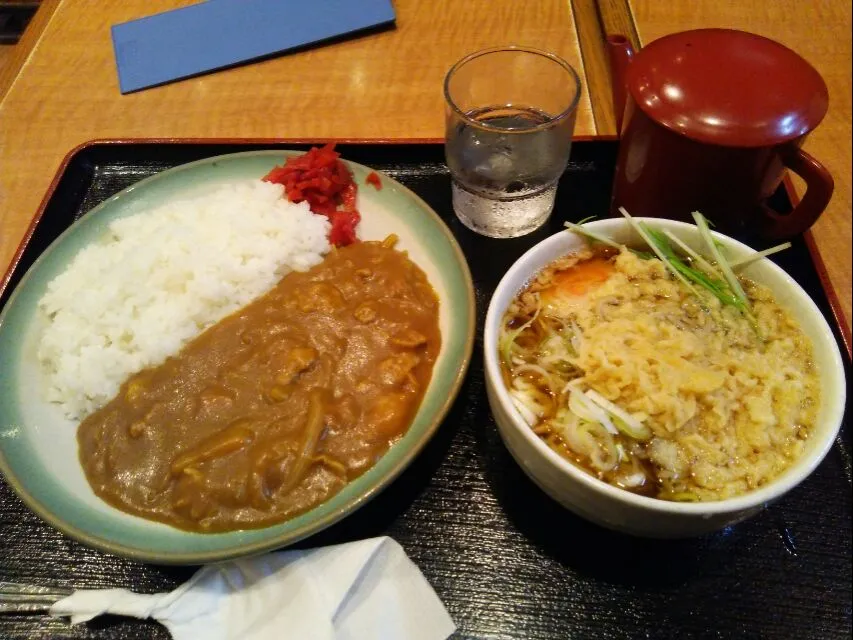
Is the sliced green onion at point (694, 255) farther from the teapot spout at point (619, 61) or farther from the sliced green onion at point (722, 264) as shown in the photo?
the teapot spout at point (619, 61)

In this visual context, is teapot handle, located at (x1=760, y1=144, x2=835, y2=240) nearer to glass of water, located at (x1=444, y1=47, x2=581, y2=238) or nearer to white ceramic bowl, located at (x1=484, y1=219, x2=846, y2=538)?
white ceramic bowl, located at (x1=484, y1=219, x2=846, y2=538)

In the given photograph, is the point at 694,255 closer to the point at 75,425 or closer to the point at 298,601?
the point at 298,601

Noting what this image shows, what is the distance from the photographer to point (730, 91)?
146 centimetres

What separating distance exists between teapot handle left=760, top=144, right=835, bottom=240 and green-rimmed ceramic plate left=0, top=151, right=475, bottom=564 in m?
0.83

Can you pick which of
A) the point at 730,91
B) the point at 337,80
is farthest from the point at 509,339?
the point at 337,80

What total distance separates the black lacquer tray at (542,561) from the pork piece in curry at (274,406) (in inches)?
5.0

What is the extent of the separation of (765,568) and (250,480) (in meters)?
1.10

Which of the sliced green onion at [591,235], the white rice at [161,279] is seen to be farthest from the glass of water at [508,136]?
the white rice at [161,279]

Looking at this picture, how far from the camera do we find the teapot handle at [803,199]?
4.97 feet

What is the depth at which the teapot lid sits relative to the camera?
4.69 feet

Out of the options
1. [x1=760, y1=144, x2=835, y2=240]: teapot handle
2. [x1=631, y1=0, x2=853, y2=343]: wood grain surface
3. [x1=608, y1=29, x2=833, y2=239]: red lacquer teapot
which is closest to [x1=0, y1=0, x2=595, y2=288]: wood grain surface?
[x1=631, y1=0, x2=853, y2=343]: wood grain surface

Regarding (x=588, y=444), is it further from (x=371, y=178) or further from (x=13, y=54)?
(x=13, y=54)

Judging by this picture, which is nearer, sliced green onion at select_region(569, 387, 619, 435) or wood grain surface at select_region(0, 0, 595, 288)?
sliced green onion at select_region(569, 387, 619, 435)

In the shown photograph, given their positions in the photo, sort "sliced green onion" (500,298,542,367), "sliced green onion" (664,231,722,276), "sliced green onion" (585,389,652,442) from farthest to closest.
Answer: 1. "sliced green onion" (664,231,722,276)
2. "sliced green onion" (500,298,542,367)
3. "sliced green onion" (585,389,652,442)
